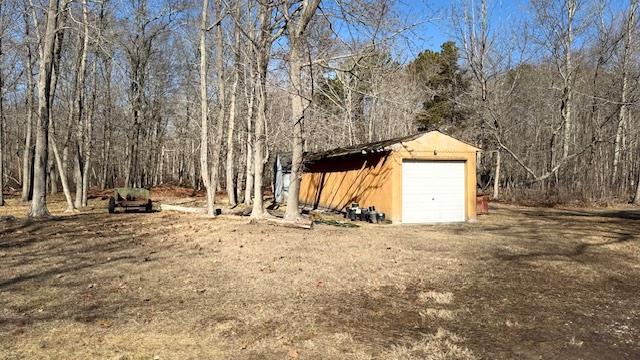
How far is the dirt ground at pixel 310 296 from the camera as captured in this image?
4.75 m

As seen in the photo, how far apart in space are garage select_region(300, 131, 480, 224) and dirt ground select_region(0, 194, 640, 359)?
4539mm

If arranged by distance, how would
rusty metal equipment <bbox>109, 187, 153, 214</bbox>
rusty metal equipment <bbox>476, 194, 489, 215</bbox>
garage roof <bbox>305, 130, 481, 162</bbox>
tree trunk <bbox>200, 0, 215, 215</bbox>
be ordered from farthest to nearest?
rusty metal equipment <bbox>476, 194, 489, 215</bbox>
rusty metal equipment <bbox>109, 187, 153, 214</bbox>
garage roof <bbox>305, 130, 481, 162</bbox>
tree trunk <bbox>200, 0, 215, 215</bbox>

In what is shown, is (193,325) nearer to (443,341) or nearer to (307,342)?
(307,342)

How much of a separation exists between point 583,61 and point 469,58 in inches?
265

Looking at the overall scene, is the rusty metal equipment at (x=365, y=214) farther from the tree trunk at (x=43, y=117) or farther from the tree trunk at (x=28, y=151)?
A: the tree trunk at (x=28, y=151)

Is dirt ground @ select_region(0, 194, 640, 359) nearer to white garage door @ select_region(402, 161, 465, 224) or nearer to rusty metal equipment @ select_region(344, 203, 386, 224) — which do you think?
rusty metal equipment @ select_region(344, 203, 386, 224)

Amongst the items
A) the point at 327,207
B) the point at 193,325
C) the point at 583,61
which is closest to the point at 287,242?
the point at 193,325

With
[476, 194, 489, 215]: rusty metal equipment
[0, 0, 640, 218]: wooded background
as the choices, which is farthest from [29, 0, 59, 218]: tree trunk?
[476, 194, 489, 215]: rusty metal equipment

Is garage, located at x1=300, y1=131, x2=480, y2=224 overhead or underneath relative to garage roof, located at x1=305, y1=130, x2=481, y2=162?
underneath

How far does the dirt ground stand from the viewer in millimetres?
4754

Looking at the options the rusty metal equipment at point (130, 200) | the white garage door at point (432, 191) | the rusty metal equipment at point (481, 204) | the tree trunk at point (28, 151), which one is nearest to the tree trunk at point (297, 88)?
Answer: the white garage door at point (432, 191)

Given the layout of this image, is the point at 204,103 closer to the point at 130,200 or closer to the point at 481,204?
the point at 130,200

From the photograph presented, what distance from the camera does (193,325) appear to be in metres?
5.32

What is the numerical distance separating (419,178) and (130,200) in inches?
452
